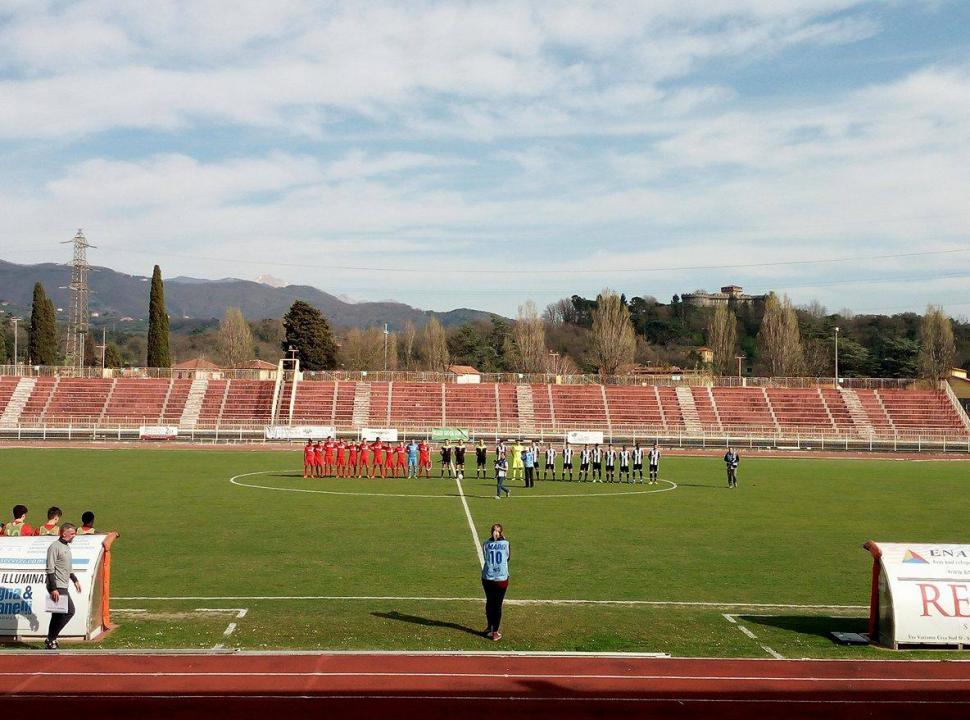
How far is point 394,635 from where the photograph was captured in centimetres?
1301

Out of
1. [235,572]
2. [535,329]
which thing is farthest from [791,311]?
[235,572]

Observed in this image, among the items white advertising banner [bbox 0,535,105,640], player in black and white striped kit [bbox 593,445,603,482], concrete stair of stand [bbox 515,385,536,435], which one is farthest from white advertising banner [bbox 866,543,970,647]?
concrete stair of stand [bbox 515,385,536,435]

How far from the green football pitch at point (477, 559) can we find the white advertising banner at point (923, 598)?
38 centimetres

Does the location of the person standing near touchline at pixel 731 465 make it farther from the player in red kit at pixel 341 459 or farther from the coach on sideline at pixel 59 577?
the coach on sideline at pixel 59 577

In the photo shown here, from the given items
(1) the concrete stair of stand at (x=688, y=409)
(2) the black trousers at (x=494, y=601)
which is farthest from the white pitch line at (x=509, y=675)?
(1) the concrete stair of stand at (x=688, y=409)

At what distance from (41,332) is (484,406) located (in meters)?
50.4

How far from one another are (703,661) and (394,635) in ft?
13.5

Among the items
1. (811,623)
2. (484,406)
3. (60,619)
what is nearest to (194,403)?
(484,406)

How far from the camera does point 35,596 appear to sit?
41.2 ft

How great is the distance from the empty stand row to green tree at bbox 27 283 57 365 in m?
26.6

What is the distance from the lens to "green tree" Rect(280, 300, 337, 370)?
106 meters
